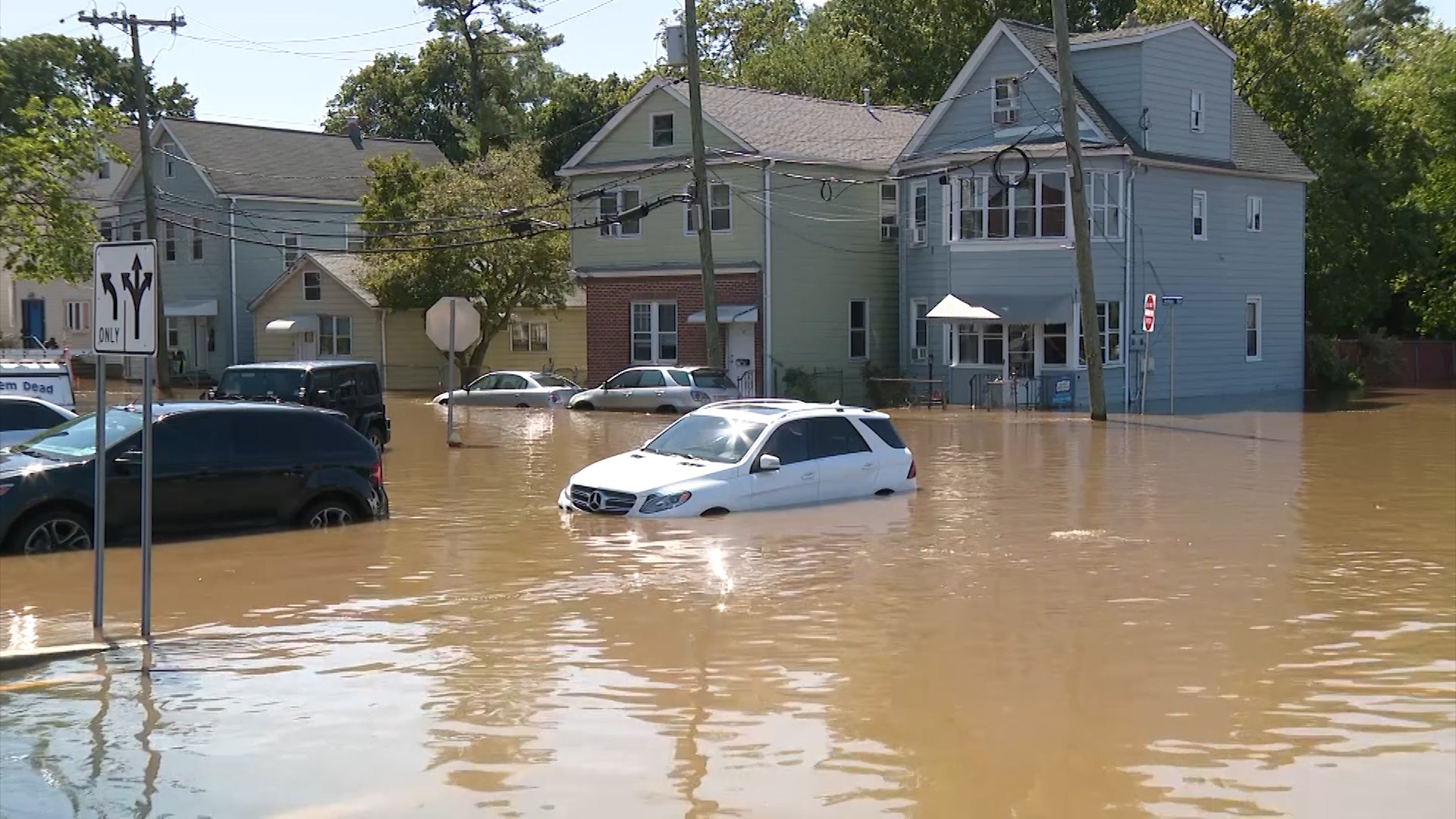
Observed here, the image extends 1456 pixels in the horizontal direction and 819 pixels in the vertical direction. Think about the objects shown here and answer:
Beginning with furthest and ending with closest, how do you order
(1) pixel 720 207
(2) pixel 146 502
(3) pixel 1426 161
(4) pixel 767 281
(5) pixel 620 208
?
1. (3) pixel 1426 161
2. (5) pixel 620 208
3. (1) pixel 720 207
4. (4) pixel 767 281
5. (2) pixel 146 502

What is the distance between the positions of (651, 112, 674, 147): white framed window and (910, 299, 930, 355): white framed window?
801cm

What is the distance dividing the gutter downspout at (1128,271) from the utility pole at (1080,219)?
233 inches

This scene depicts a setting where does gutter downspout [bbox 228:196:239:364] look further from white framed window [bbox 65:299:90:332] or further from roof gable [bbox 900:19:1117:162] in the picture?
roof gable [bbox 900:19:1117:162]

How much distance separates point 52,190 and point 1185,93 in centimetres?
2730

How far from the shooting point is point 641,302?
4372 centimetres

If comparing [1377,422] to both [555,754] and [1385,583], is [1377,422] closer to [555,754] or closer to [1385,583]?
[1385,583]

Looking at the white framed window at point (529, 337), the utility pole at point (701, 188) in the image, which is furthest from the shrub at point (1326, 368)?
the white framed window at point (529, 337)

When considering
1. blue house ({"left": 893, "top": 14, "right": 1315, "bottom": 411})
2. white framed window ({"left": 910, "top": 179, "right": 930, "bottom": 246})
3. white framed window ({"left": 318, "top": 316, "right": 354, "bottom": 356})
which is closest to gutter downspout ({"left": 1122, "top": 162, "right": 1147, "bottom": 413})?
blue house ({"left": 893, "top": 14, "right": 1315, "bottom": 411})

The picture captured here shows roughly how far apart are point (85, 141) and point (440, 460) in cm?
787

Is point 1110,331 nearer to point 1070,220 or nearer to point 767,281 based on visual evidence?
point 1070,220

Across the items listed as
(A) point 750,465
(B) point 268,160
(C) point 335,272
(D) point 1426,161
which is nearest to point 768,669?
(A) point 750,465

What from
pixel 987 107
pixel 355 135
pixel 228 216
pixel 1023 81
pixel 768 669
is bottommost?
pixel 768 669

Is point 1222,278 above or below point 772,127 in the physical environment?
below

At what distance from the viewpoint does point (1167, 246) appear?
40.1m
